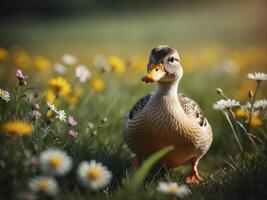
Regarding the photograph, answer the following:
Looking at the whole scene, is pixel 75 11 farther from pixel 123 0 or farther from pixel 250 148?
pixel 250 148

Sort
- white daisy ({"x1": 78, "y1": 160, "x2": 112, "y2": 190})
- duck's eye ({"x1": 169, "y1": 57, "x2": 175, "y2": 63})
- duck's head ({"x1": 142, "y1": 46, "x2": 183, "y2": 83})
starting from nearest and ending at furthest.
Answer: white daisy ({"x1": 78, "y1": 160, "x2": 112, "y2": 190})
duck's head ({"x1": 142, "y1": 46, "x2": 183, "y2": 83})
duck's eye ({"x1": 169, "y1": 57, "x2": 175, "y2": 63})

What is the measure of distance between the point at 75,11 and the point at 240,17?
Answer: 5.75 m

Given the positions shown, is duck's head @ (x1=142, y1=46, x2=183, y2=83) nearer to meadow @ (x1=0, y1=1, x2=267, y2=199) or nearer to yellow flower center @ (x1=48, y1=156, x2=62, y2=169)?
meadow @ (x1=0, y1=1, x2=267, y2=199)

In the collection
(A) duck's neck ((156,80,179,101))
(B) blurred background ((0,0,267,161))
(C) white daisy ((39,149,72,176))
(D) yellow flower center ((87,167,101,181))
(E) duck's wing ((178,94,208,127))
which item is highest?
(A) duck's neck ((156,80,179,101))

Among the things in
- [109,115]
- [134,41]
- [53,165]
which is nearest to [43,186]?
[53,165]

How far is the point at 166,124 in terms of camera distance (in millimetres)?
3371

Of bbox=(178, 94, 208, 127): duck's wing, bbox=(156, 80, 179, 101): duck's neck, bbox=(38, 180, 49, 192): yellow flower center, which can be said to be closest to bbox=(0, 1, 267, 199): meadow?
bbox=(38, 180, 49, 192): yellow flower center

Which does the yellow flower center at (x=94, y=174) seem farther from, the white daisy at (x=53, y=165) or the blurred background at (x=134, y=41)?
the blurred background at (x=134, y=41)

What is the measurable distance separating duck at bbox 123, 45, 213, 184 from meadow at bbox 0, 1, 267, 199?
176mm

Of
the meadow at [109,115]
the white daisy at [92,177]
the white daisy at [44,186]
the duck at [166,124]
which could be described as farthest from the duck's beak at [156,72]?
the white daisy at [44,186]

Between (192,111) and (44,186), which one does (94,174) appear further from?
(192,111)

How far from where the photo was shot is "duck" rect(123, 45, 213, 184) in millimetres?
3369

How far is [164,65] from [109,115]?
124cm

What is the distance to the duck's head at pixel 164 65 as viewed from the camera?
3295 mm
